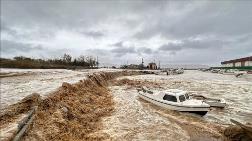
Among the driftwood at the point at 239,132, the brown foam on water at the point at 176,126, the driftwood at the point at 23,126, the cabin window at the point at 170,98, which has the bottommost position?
the brown foam on water at the point at 176,126

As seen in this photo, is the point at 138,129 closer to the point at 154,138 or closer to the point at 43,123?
the point at 154,138

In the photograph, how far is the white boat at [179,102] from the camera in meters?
19.9

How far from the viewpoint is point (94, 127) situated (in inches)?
607

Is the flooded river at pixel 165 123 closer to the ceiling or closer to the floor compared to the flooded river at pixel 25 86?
closer to the floor

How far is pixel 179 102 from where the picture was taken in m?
21.3

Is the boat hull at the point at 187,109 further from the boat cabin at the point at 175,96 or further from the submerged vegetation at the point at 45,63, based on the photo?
the submerged vegetation at the point at 45,63

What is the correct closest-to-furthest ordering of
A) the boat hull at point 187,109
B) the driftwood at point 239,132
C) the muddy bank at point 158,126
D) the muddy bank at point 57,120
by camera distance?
the muddy bank at point 57,120, the driftwood at point 239,132, the muddy bank at point 158,126, the boat hull at point 187,109

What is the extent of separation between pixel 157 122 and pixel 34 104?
27.2 ft

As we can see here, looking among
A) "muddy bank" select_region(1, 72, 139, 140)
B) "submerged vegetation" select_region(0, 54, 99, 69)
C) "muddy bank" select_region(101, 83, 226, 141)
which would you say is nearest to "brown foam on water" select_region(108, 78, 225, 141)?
"muddy bank" select_region(101, 83, 226, 141)

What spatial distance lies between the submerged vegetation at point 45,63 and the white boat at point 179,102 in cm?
7919

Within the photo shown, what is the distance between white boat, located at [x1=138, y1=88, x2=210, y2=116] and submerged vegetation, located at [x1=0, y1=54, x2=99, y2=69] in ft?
260

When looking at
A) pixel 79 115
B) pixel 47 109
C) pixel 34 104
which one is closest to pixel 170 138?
pixel 79 115

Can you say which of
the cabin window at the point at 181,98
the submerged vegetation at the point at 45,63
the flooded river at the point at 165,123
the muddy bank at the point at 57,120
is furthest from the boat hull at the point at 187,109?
the submerged vegetation at the point at 45,63

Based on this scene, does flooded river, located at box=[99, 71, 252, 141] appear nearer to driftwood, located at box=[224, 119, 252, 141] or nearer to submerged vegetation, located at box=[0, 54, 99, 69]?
driftwood, located at box=[224, 119, 252, 141]
